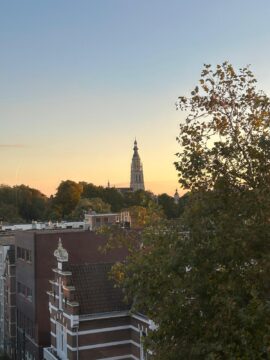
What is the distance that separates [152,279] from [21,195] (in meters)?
128

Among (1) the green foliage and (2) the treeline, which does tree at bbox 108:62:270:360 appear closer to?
(2) the treeline

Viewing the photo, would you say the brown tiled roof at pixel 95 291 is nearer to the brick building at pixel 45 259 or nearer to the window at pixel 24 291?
the brick building at pixel 45 259

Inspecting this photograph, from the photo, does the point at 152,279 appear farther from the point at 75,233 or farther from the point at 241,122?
the point at 75,233

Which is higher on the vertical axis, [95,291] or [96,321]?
[95,291]

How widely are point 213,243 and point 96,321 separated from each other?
18704 millimetres

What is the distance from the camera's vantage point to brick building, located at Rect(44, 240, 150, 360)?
30.2 metres

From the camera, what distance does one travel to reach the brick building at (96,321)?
30166 mm

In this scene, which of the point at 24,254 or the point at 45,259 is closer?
the point at 45,259

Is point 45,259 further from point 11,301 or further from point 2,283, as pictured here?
point 2,283

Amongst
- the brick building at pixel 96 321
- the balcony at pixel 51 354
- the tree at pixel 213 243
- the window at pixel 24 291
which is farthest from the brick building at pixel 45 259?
the tree at pixel 213 243

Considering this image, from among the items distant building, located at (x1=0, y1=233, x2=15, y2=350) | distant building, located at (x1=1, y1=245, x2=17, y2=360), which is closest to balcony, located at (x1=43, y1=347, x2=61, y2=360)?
distant building, located at (x1=1, y1=245, x2=17, y2=360)

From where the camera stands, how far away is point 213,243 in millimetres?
13406

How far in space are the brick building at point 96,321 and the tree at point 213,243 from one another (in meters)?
15.3

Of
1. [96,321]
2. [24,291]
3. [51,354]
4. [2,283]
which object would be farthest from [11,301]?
[96,321]
